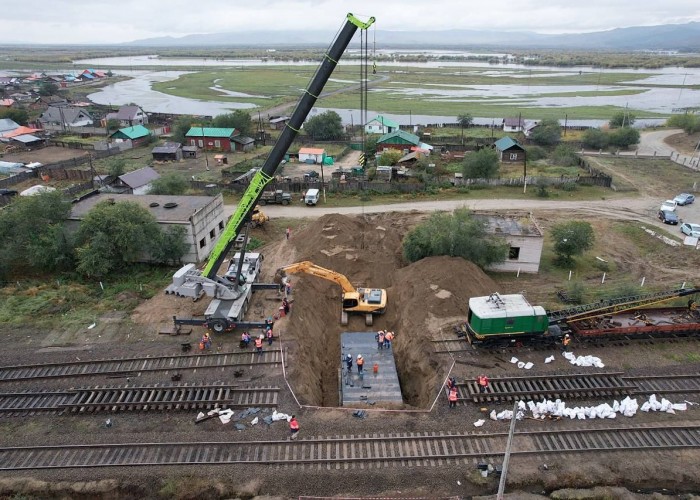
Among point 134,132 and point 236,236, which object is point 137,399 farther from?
point 134,132

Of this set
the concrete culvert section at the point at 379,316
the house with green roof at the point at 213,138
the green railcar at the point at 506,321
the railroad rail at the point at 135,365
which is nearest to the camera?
the railroad rail at the point at 135,365

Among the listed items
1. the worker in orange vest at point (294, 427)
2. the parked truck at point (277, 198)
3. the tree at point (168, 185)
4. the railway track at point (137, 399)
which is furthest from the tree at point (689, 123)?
the worker in orange vest at point (294, 427)

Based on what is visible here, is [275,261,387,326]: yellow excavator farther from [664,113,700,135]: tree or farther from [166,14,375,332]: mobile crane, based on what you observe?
[664,113,700,135]: tree

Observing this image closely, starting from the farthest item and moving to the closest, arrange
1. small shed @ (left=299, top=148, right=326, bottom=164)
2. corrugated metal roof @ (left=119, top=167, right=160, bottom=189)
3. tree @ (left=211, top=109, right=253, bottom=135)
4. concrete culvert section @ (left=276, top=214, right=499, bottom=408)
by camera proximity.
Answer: tree @ (left=211, top=109, right=253, bottom=135) → small shed @ (left=299, top=148, right=326, bottom=164) → corrugated metal roof @ (left=119, top=167, right=160, bottom=189) → concrete culvert section @ (left=276, top=214, right=499, bottom=408)

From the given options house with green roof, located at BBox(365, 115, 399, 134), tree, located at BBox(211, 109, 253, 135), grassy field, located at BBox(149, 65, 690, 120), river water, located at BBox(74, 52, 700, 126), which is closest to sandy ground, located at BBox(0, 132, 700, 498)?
house with green roof, located at BBox(365, 115, 399, 134)

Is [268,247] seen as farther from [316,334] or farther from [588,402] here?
[588,402]

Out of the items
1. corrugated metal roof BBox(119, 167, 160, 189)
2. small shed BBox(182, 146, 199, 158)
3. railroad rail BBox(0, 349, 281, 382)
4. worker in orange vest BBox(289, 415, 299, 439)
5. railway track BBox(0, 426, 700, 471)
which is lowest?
railroad rail BBox(0, 349, 281, 382)

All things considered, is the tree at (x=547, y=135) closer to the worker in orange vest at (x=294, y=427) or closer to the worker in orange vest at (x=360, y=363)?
the worker in orange vest at (x=360, y=363)
